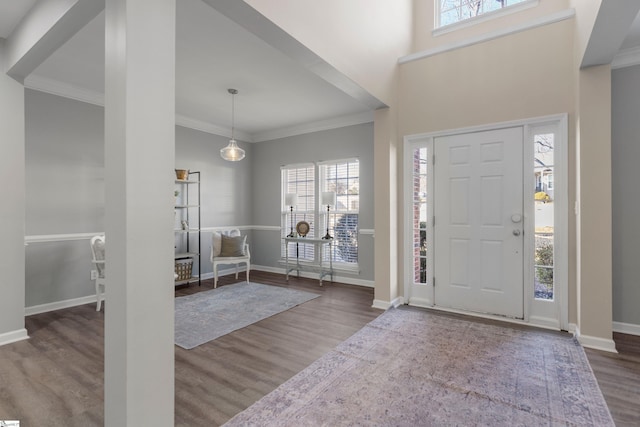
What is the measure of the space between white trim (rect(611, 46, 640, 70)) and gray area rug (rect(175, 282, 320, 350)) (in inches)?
169

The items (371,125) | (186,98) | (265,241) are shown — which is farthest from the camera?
(265,241)

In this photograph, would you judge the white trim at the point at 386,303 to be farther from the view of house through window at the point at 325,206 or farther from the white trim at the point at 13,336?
the white trim at the point at 13,336

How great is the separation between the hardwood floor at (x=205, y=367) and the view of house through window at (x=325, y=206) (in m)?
1.87

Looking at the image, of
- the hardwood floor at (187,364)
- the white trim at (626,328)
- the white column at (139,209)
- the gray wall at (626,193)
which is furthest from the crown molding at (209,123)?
the white trim at (626,328)

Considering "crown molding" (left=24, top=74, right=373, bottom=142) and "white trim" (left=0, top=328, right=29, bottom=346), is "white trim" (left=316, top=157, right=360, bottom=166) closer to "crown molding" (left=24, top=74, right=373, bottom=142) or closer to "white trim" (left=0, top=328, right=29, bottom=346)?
"crown molding" (left=24, top=74, right=373, bottom=142)

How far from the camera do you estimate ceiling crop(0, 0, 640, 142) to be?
2750 mm

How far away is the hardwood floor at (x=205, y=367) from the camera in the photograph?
1947mm

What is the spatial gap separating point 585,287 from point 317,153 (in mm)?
4156

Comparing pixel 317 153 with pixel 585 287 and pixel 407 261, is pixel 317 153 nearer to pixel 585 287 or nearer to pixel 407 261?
pixel 407 261

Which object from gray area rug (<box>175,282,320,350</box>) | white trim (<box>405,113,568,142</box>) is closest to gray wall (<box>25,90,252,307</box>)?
gray area rug (<box>175,282,320,350</box>)

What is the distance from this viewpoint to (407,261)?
4.02 meters

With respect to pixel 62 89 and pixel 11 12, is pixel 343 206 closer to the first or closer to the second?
pixel 62 89

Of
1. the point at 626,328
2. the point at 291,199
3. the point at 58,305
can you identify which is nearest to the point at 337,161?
the point at 291,199

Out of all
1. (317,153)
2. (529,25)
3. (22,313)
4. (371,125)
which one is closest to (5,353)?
(22,313)
